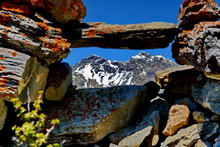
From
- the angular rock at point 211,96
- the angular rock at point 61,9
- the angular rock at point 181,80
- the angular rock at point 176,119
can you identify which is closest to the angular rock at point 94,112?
the angular rock at point 181,80

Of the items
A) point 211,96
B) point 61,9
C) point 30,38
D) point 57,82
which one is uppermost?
point 61,9

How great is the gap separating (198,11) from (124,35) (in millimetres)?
4139

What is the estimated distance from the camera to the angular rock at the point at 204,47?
291 inches

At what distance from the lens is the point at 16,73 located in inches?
290

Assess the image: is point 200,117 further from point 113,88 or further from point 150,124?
point 113,88

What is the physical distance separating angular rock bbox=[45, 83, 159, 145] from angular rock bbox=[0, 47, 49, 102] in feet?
8.72

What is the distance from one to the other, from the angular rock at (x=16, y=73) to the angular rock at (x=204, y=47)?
24.4ft

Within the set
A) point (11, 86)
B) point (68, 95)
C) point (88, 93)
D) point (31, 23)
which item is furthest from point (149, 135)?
point (31, 23)

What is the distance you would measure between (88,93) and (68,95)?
135cm

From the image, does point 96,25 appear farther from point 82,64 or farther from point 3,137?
point 82,64

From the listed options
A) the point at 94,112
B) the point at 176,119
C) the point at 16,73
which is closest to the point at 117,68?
the point at 94,112

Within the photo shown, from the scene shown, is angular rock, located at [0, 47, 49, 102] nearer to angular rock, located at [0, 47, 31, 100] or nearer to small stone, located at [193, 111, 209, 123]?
angular rock, located at [0, 47, 31, 100]

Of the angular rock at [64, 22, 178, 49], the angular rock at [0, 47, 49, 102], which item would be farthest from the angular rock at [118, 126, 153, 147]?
the angular rock at [0, 47, 49, 102]

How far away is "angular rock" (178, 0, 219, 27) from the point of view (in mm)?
8773
